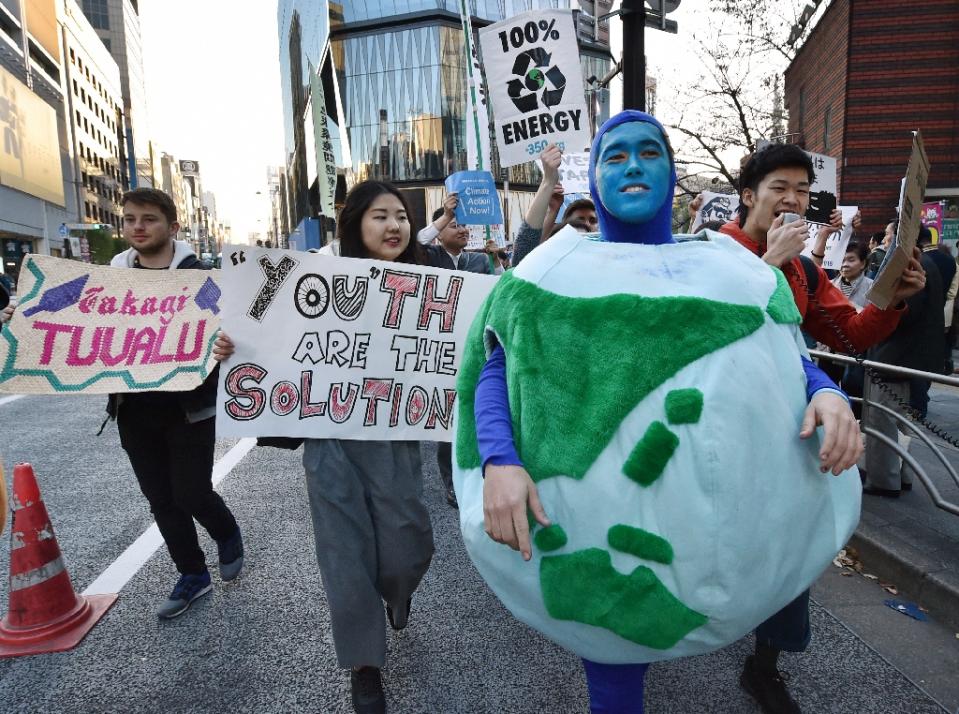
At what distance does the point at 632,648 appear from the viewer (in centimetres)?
148

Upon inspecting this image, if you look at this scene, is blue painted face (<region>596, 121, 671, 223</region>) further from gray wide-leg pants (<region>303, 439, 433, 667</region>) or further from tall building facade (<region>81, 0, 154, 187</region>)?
tall building facade (<region>81, 0, 154, 187</region>)

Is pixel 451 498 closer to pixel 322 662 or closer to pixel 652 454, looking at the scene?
pixel 322 662

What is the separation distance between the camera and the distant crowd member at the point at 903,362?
4.29 metres

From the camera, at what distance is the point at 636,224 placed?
1.66 meters

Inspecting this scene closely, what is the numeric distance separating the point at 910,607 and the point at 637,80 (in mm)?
4660

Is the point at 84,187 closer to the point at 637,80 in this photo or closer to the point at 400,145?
the point at 400,145

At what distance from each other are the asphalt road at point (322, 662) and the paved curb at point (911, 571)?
21cm

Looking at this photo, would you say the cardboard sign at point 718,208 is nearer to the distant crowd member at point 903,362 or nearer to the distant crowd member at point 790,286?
the distant crowd member at point 903,362

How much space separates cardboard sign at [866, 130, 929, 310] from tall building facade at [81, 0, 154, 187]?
347 feet

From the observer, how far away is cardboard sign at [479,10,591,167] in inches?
235

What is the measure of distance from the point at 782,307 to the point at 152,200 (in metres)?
2.90

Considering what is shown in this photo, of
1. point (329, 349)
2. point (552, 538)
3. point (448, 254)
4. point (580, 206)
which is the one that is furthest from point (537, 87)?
point (552, 538)

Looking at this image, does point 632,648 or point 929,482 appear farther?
point 929,482

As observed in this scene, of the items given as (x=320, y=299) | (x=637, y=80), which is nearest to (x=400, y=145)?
(x=637, y=80)
